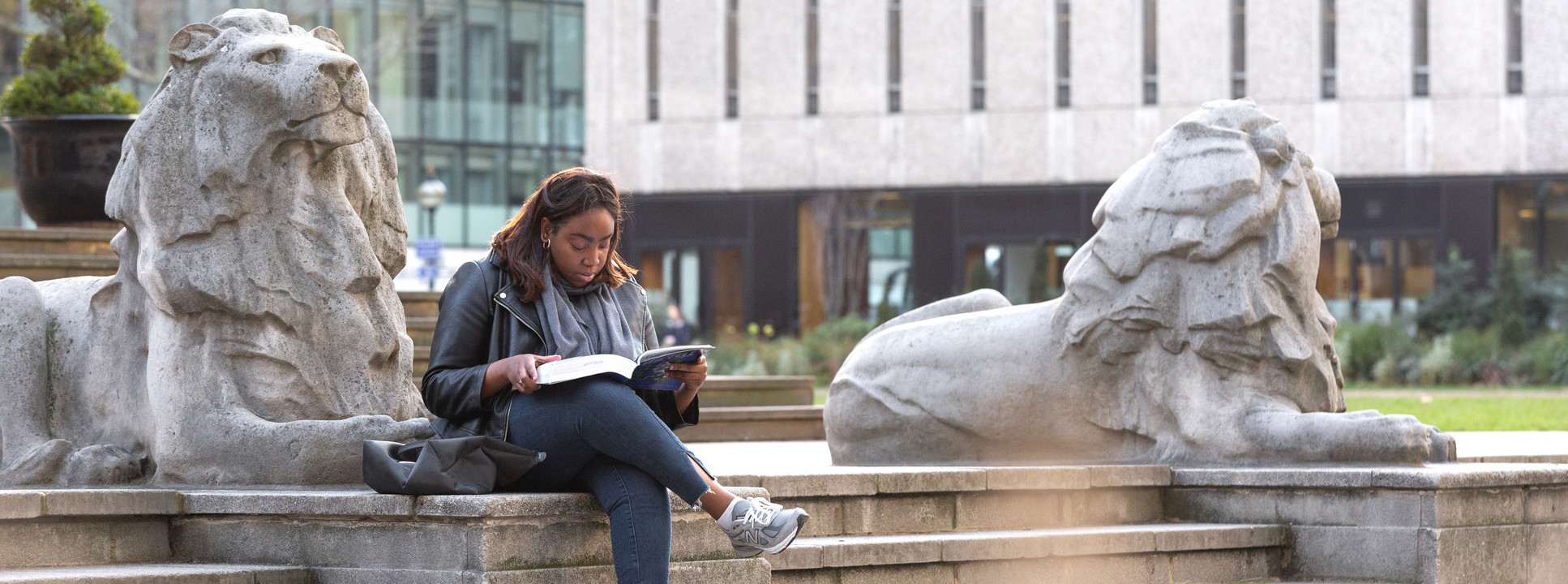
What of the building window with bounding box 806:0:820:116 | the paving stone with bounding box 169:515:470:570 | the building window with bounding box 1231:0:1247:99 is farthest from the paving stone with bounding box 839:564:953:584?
the building window with bounding box 806:0:820:116

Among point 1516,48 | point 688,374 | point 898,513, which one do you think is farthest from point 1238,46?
point 688,374

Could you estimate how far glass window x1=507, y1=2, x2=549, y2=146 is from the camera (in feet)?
147

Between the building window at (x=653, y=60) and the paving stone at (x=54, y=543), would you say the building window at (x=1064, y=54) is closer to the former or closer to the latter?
the building window at (x=653, y=60)

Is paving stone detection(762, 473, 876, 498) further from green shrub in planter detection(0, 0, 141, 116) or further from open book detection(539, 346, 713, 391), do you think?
green shrub in planter detection(0, 0, 141, 116)

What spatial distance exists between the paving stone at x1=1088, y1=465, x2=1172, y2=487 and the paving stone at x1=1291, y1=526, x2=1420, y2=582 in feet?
1.88

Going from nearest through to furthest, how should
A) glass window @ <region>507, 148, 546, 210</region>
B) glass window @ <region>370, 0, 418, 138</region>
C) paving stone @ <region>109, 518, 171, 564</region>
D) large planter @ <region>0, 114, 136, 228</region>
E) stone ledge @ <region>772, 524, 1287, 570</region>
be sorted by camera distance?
paving stone @ <region>109, 518, 171, 564</region> < stone ledge @ <region>772, 524, 1287, 570</region> < large planter @ <region>0, 114, 136, 228</region> < glass window @ <region>370, 0, 418, 138</region> < glass window @ <region>507, 148, 546, 210</region>

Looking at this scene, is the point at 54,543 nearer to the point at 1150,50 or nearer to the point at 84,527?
the point at 84,527

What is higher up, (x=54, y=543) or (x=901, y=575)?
(x=54, y=543)

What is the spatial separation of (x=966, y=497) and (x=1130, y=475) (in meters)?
0.87

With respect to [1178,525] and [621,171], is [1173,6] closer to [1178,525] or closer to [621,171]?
[621,171]

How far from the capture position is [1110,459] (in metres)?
8.02

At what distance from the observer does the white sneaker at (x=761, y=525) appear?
4984 millimetres

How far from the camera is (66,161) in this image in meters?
10.7

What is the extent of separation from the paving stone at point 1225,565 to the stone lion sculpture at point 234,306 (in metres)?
3.07
